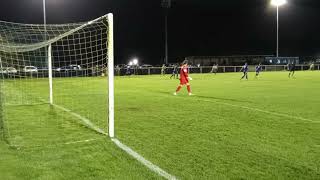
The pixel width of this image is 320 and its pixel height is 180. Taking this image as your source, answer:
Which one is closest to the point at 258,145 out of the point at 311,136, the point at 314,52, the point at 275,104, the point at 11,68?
the point at 311,136

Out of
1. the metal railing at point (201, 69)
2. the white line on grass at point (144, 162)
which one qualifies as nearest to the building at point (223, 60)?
the metal railing at point (201, 69)

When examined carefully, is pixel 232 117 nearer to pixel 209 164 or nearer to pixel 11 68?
pixel 209 164

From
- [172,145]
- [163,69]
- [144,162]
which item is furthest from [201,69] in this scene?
[144,162]

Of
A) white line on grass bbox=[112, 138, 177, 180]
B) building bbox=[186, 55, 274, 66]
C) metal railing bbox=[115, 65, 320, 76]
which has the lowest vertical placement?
white line on grass bbox=[112, 138, 177, 180]

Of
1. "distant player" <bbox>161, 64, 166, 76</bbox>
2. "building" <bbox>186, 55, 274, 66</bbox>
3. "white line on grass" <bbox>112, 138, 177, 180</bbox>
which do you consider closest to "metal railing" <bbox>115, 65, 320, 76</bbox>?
"distant player" <bbox>161, 64, 166, 76</bbox>

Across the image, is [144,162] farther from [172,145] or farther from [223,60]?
[223,60]

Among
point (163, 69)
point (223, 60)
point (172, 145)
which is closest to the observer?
point (172, 145)

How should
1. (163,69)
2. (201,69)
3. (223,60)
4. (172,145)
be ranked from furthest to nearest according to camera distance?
(223,60)
(201,69)
(163,69)
(172,145)

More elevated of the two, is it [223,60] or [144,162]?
[223,60]

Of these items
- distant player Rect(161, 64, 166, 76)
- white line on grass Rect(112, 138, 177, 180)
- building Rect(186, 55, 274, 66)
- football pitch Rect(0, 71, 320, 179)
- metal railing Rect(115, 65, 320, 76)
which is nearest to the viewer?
white line on grass Rect(112, 138, 177, 180)

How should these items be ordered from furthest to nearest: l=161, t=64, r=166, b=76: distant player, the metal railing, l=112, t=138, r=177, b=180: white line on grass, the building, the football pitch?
the building → the metal railing → l=161, t=64, r=166, b=76: distant player → the football pitch → l=112, t=138, r=177, b=180: white line on grass

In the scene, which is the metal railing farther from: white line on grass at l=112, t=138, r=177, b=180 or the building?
white line on grass at l=112, t=138, r=177, b=180

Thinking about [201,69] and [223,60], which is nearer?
[201,69]

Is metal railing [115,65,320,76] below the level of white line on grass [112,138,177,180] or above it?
above
